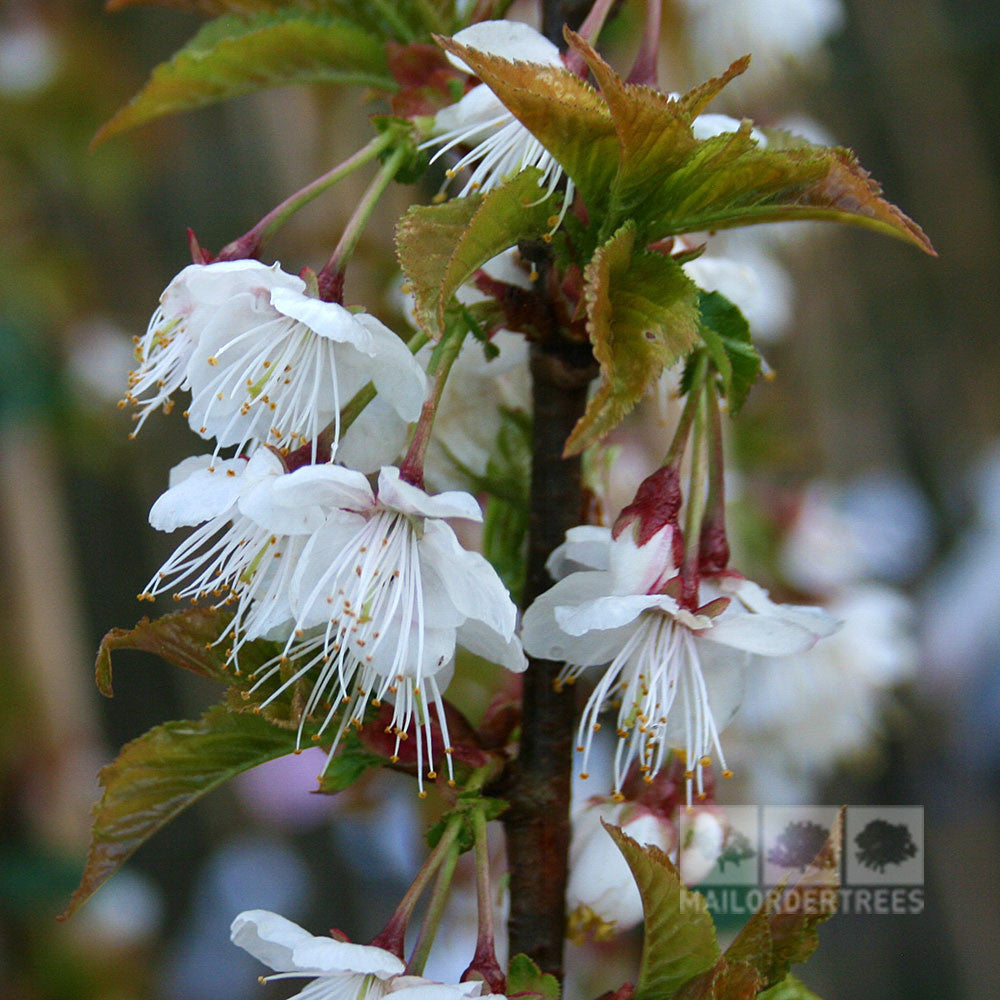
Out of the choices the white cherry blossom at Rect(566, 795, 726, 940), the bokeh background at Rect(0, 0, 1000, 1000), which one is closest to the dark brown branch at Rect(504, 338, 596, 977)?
the white cherry blossom at Rect(566, 795, 726, 940)

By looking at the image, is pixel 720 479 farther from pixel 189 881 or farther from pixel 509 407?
pixel 189 881

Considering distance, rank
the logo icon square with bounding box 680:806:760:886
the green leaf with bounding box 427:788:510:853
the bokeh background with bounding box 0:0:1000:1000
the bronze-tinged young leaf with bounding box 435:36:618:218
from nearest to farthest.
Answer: the bronze-tinged young leaf with bounding box 435:36:618:218, the green leaf with bounding box 427:788:510:853, the logo icon square with bounding box 680:806:760:886, the bokeh background with bounding box 0:0:1000:1000

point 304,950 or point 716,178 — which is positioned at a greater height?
point 716,178

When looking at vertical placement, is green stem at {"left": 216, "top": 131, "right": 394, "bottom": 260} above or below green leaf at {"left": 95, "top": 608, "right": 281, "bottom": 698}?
Result: above

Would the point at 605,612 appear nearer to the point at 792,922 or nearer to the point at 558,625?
the point at 558,625

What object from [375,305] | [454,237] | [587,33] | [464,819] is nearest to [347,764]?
[464,819]

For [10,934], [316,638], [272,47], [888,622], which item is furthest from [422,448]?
[10,934]

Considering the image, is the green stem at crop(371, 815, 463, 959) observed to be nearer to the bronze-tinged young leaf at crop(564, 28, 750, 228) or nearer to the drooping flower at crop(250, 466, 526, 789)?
the drooping flower at crop(250, 466, 526, 789)
